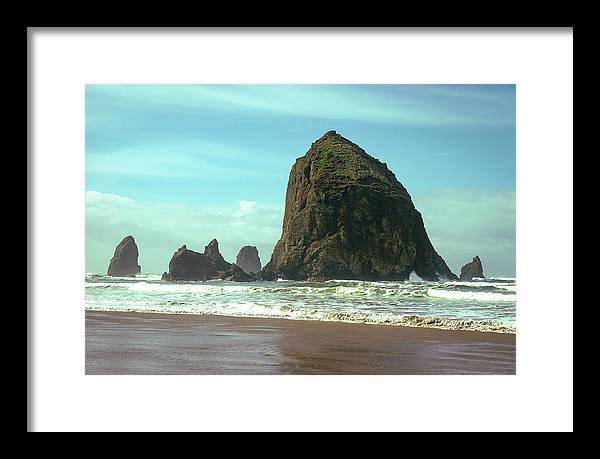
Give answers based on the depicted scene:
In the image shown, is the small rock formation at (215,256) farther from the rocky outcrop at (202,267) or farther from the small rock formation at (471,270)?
the small rock formation at (471,270)

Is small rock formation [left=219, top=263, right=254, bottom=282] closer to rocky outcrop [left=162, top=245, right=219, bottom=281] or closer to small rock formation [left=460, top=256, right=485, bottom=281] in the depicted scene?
rocky outcrop [left=162, top=245, right=219, bottom=281]

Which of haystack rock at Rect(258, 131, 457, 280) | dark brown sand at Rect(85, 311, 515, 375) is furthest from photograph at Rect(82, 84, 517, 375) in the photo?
haystack rock at Rect(258, 131, 457, 280)

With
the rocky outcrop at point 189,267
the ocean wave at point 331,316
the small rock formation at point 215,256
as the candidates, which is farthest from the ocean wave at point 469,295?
the rocky outcrop at point 189,267

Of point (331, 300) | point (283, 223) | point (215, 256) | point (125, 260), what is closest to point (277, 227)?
point (283, 223)

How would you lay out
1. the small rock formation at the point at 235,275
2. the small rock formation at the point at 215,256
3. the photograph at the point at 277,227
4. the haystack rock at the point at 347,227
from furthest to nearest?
1. the small rock formation at the point at 235,275
2. the haystack rock at the point at 347,227
3. the small rock formation at the point at 215,256
4. the photograph at the point at 277,227

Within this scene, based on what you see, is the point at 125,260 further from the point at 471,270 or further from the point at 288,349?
the point at 471,270
